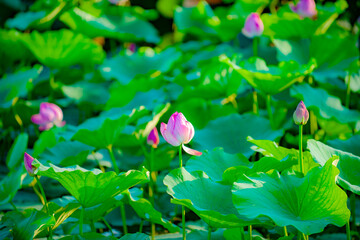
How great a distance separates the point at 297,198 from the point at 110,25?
5.44 feet

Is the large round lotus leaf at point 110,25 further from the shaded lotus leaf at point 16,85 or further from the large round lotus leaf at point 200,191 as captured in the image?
the large round lotus leaf at point 200,191

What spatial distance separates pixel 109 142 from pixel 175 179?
392 mm

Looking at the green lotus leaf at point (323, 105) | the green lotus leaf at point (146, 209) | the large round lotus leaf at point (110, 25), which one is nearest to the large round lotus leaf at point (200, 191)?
the green lotus leaf at point (146, 209)

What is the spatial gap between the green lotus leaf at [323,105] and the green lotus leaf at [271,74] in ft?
0.24

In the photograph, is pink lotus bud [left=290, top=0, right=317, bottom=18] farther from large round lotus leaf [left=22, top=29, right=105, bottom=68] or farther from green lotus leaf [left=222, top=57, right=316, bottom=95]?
large round lotus leaf [left=22, top=29, right=105, bottom=68]

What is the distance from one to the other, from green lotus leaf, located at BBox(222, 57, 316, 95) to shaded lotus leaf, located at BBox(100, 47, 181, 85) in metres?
0.57

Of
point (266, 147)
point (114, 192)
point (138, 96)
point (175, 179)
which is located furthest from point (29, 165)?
point (138, 96)

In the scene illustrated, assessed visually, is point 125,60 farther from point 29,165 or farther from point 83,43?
point 29,165

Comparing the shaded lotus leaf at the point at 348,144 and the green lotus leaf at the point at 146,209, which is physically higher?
the shaded lotus leaf at the point at 348,144

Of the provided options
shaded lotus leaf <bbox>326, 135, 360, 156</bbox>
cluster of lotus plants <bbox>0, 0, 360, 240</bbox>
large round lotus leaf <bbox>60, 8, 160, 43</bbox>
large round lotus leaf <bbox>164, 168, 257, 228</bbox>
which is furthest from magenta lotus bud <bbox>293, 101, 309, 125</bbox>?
large round lotus leaf <bbox>60, 8, 160, 43</bbox>

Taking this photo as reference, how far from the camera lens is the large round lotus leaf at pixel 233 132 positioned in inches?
58.9

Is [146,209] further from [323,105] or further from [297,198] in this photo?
[323,105]

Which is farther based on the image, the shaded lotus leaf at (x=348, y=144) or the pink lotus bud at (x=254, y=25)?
the pink lotus bud at (x=254, y=25)

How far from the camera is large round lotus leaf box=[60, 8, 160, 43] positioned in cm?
227
